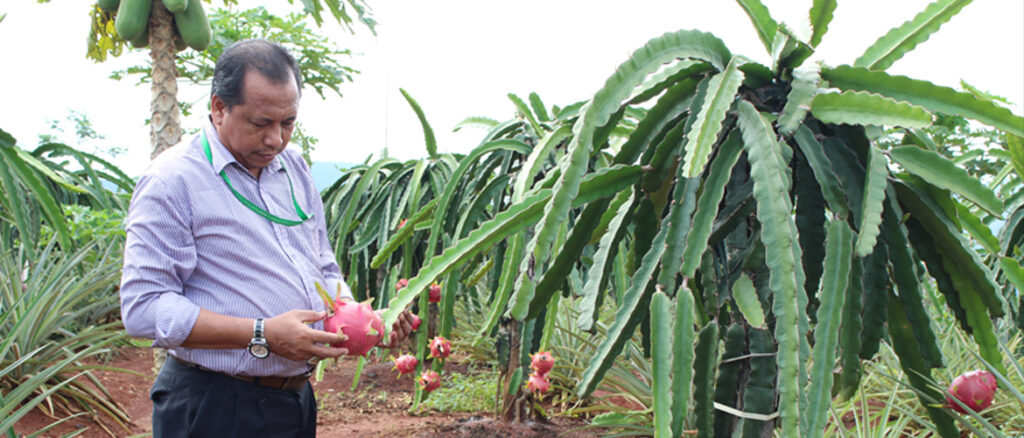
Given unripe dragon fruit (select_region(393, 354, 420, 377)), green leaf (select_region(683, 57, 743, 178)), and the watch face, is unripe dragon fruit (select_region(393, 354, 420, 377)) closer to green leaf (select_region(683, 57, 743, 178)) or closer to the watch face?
the watch face

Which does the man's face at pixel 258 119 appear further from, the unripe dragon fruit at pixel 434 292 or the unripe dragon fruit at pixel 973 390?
the unripe dragon fruit at pixel 973 390

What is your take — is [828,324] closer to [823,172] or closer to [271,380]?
[823,172]

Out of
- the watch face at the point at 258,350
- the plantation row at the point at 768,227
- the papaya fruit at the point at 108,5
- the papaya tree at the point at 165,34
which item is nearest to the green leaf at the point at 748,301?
the plantation row at the point at 768,227

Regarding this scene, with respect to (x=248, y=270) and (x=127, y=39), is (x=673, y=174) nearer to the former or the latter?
(x=248, y=270)

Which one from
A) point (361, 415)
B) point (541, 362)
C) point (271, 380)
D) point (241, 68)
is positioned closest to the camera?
point (241, 68)

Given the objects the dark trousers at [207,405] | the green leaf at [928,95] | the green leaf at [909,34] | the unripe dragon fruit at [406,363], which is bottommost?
the dark trousers at [207,405]

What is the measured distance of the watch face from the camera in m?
1.52

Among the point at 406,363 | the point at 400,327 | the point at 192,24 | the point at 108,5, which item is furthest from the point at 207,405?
the point at 108,5

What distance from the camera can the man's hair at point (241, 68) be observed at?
161 centimetres

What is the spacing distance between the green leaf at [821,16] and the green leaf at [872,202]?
337 mm

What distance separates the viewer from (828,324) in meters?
1.19

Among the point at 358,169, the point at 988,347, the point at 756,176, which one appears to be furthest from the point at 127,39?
the point at 988,347

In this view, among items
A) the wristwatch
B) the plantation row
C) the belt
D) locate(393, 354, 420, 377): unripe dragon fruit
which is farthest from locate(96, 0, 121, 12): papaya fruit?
the plantation row

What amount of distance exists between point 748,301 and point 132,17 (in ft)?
14.2
